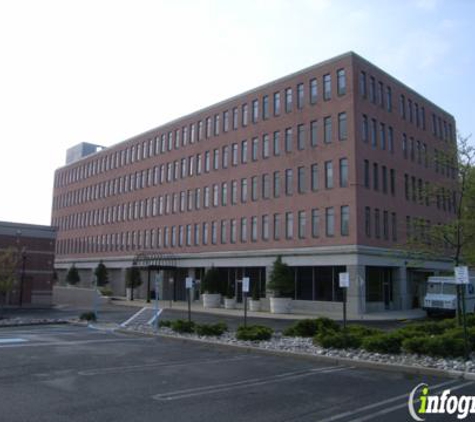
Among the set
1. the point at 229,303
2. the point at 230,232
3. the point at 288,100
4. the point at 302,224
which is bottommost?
the point at 229,303

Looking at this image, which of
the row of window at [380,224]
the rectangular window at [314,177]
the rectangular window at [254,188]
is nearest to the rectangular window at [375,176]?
the row of window at [380,224]

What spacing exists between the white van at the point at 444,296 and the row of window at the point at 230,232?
7215mm

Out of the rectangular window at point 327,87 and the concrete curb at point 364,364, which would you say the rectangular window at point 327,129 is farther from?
the concrete curb at point 364,364

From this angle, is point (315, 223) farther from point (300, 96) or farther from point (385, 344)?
point (385, 344)

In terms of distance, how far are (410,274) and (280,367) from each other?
116 ft

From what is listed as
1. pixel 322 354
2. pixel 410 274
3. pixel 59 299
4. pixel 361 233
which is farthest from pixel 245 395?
pixel 59 299

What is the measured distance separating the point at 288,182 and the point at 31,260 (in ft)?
71.7

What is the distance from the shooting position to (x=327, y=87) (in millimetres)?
41906

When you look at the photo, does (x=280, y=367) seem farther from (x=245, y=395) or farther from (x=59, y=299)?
(x=59, y=299)

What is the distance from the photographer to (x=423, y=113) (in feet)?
163

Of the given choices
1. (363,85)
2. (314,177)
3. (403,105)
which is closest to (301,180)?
(314,177)

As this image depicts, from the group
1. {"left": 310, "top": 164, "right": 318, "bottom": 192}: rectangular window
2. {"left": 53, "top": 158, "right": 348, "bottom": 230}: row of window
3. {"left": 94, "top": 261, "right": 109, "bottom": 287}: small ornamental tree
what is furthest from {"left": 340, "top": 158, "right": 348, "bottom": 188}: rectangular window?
{"left": 94, "top": 261, "right": 109, "bottom": 287}: small ornamental tree

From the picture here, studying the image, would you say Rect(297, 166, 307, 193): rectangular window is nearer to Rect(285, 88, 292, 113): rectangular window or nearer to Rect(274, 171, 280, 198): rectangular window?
Rect(274, 171, 280, 198): rectangular window

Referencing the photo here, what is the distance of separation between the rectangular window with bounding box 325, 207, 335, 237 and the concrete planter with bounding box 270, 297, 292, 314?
5992mm
